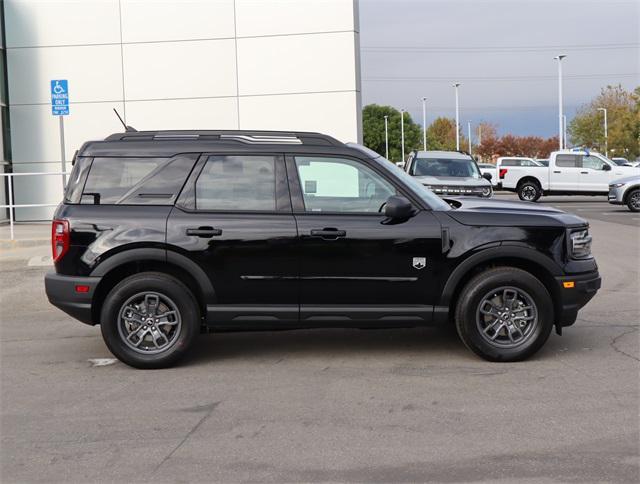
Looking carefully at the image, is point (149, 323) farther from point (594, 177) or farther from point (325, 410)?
point (594, 177)

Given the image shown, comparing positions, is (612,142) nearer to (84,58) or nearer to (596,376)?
(84,58)

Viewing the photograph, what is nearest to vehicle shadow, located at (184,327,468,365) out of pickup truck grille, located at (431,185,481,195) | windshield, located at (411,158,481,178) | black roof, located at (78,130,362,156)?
black roof, located at (78,130,362,156)

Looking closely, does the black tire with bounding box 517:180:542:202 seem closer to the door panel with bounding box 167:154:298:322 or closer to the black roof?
the black roof

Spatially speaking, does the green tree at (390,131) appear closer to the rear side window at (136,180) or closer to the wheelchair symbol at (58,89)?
the wheelchair symbol at (58,89)

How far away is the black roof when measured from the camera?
6973 millimetres

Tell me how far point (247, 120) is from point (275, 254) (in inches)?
553

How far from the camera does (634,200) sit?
85.3ft

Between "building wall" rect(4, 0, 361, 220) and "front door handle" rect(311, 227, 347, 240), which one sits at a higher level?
"building wall" rect(4, 0, 361, 220)

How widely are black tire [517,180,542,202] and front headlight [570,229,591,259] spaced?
84.1ft

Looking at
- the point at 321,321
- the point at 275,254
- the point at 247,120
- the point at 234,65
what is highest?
the point at 234,65

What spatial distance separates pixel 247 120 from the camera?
2044 cm

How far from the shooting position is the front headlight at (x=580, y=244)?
698cm

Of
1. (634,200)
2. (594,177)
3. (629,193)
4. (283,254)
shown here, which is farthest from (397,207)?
(594,177)

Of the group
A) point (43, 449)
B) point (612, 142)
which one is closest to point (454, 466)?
point (43, 449)
